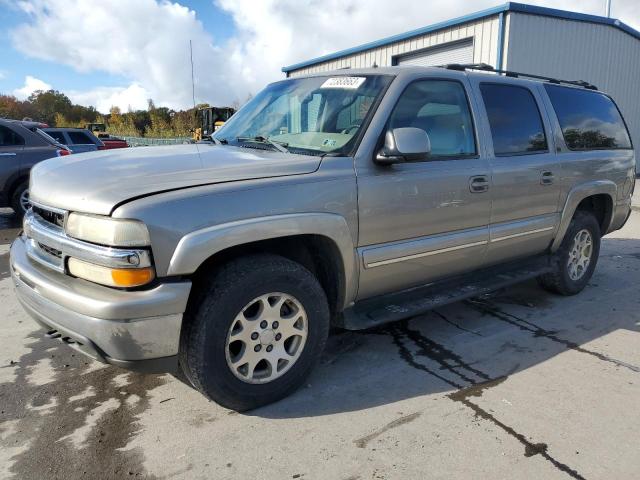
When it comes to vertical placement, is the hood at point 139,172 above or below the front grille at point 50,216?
above

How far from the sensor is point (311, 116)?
11.5 ft

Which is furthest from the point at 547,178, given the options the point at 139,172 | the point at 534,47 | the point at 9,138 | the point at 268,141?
the point at 534,47

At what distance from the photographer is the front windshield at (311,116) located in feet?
10.5

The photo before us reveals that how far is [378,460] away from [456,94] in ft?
8.38

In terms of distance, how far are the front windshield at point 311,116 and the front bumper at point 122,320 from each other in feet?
4.20

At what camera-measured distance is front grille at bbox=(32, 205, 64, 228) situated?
8.72 ft

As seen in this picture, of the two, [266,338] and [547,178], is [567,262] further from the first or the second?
[266,338]

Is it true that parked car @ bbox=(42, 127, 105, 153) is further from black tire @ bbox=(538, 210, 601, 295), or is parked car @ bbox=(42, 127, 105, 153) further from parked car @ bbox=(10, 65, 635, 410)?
black tire @ bbox=(538, 210, 601, 295)

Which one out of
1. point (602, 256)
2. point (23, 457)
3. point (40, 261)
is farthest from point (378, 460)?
point (602, 256)

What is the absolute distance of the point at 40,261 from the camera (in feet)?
9.14

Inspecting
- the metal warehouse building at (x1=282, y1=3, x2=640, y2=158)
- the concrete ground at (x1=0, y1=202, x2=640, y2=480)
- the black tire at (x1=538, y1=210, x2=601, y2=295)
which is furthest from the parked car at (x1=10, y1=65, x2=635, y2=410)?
the metal warehouse building at (x1=282, y1=3, x2=640, y2=158)

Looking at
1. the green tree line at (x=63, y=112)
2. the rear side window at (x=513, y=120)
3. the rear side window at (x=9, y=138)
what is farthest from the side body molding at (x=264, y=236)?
the green tree line at (x=63, y=112)

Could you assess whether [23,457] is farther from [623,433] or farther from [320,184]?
[623,433]

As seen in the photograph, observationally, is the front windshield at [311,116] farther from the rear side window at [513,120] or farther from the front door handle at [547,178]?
the front door handle at [547,178]
